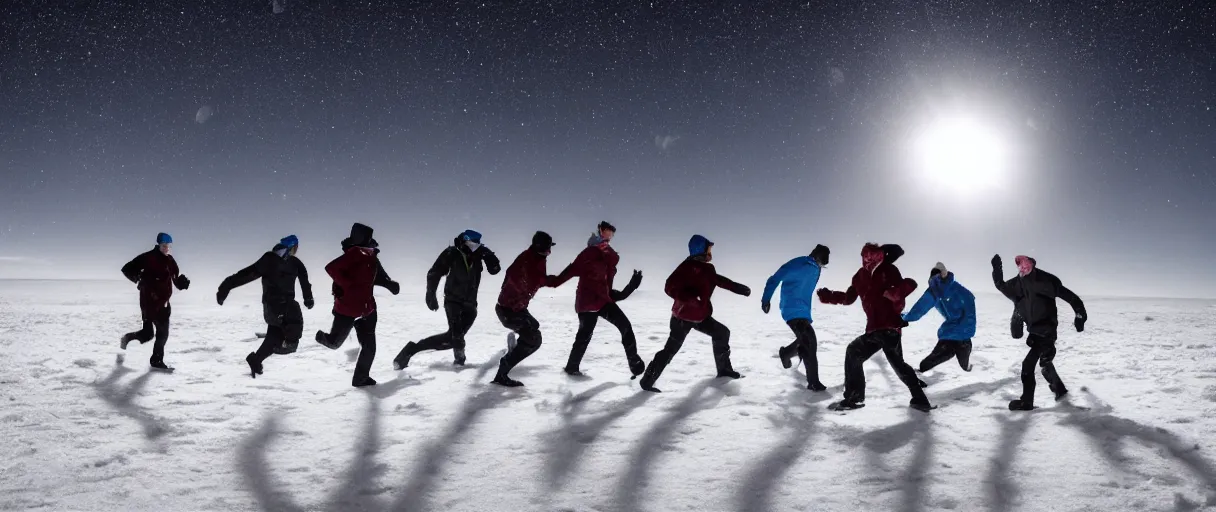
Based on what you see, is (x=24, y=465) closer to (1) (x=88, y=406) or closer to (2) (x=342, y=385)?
(1) (x=88, y=406)

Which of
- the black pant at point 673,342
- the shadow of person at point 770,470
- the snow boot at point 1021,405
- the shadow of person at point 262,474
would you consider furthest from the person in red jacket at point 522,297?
the snow boot at point 1021,405

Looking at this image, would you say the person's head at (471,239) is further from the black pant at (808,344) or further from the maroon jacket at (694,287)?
the black pant at (808,344)

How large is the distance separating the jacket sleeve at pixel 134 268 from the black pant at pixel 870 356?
8.38m

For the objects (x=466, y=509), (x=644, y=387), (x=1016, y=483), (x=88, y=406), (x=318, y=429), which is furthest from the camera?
(x=644, y=387)

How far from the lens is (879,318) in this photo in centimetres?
605

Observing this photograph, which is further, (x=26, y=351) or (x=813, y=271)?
(x=26, y=351)

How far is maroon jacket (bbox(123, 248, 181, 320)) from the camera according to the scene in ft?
26.5

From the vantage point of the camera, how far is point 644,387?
717 centimetres

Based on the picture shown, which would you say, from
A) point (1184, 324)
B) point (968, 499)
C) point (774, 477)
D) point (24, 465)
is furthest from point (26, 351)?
point (1184, 324)

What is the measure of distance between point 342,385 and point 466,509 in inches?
161

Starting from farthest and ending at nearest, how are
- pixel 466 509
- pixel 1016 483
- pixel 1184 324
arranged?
pixel 1184 324 < pixel 1016 483 < pixel 466 509

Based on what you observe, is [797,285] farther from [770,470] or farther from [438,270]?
[438,270]

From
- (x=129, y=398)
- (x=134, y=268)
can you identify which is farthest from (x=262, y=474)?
(x=134, y=268)

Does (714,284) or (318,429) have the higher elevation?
(714,284)
